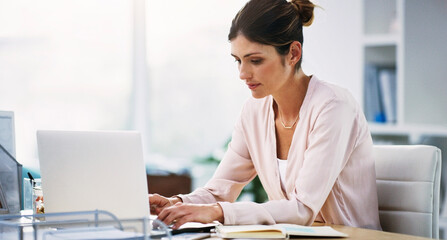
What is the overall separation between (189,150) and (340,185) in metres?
3.70

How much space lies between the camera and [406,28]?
3.56 meters

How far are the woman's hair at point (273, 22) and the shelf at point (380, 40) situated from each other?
172 cm

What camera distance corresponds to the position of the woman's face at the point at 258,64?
1.93 m

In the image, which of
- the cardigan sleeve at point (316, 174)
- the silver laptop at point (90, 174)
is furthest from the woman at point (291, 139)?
the silver laptop at point (90, 174)

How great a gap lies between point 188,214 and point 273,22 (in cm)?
72

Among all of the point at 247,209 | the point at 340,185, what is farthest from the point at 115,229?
the point at 340,185

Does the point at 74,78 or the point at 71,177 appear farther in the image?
the point at 74,78

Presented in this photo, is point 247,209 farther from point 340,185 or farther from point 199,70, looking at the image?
point 199,70

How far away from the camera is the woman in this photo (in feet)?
5.77

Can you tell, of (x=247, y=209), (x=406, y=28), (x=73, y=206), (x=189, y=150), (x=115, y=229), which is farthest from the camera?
(x=189, y=150)

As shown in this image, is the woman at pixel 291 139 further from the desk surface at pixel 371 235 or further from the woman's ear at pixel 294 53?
the desk surface at pixel 371 235

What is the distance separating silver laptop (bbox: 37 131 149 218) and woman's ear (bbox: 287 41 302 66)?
2.57ft

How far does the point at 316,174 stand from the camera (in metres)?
1.75

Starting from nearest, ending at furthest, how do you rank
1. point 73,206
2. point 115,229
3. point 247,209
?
point 115,229
point 73,206
point 247,209
